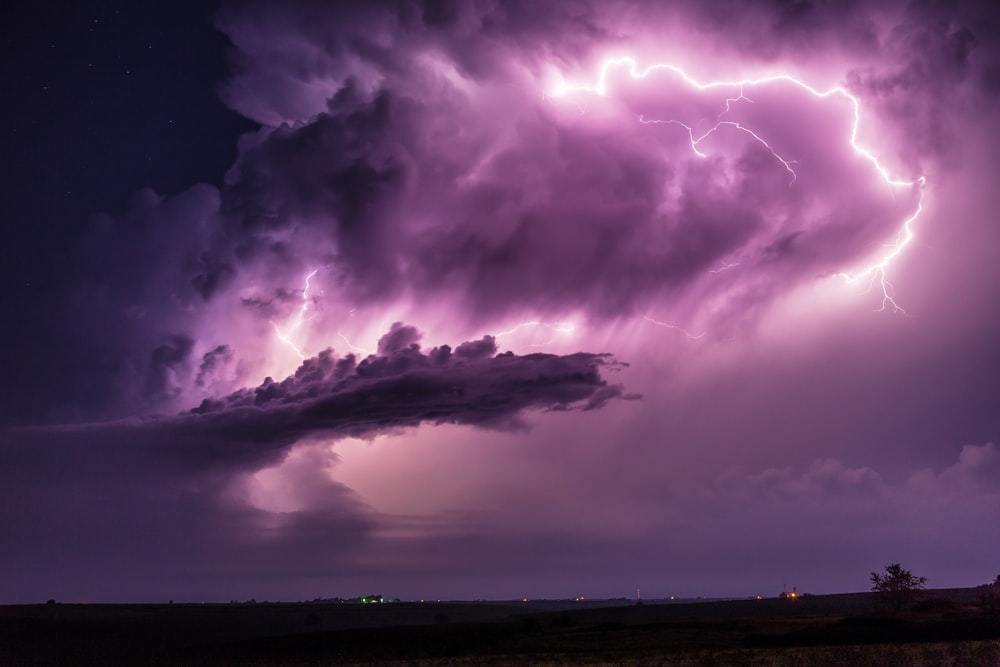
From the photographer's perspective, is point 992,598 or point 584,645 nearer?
point 584,645

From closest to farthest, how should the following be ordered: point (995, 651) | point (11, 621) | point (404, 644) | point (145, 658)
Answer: point (995, 651)
point (145, 658)
point (404, 644)
point (11, 621)

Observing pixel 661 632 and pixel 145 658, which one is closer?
pixel 145 658

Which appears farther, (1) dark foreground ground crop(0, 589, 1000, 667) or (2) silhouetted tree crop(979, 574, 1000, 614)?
(2) silhouetted tree crop(979, 574, 1000, 614)

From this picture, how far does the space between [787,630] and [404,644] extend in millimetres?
29126

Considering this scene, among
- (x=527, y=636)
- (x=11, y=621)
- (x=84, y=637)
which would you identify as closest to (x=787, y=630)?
(x=527, y=636)

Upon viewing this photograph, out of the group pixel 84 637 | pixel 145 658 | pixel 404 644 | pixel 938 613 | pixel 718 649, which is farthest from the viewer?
pixel 84 637

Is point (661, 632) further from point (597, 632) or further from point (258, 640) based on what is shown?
point (258, 640)

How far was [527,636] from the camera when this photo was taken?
69.2 meters

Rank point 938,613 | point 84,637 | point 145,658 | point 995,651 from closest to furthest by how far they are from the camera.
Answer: point 995,651
point 145,658
point 938,613
point 84,637

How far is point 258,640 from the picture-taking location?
7638cm

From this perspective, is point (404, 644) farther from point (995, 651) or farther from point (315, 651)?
point (995, 651)

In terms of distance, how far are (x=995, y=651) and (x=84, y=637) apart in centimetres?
7692

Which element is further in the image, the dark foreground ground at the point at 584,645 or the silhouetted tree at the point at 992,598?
the silhouetted tree at the point at 992,598

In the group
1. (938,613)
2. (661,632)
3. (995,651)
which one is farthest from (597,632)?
(995,651)
